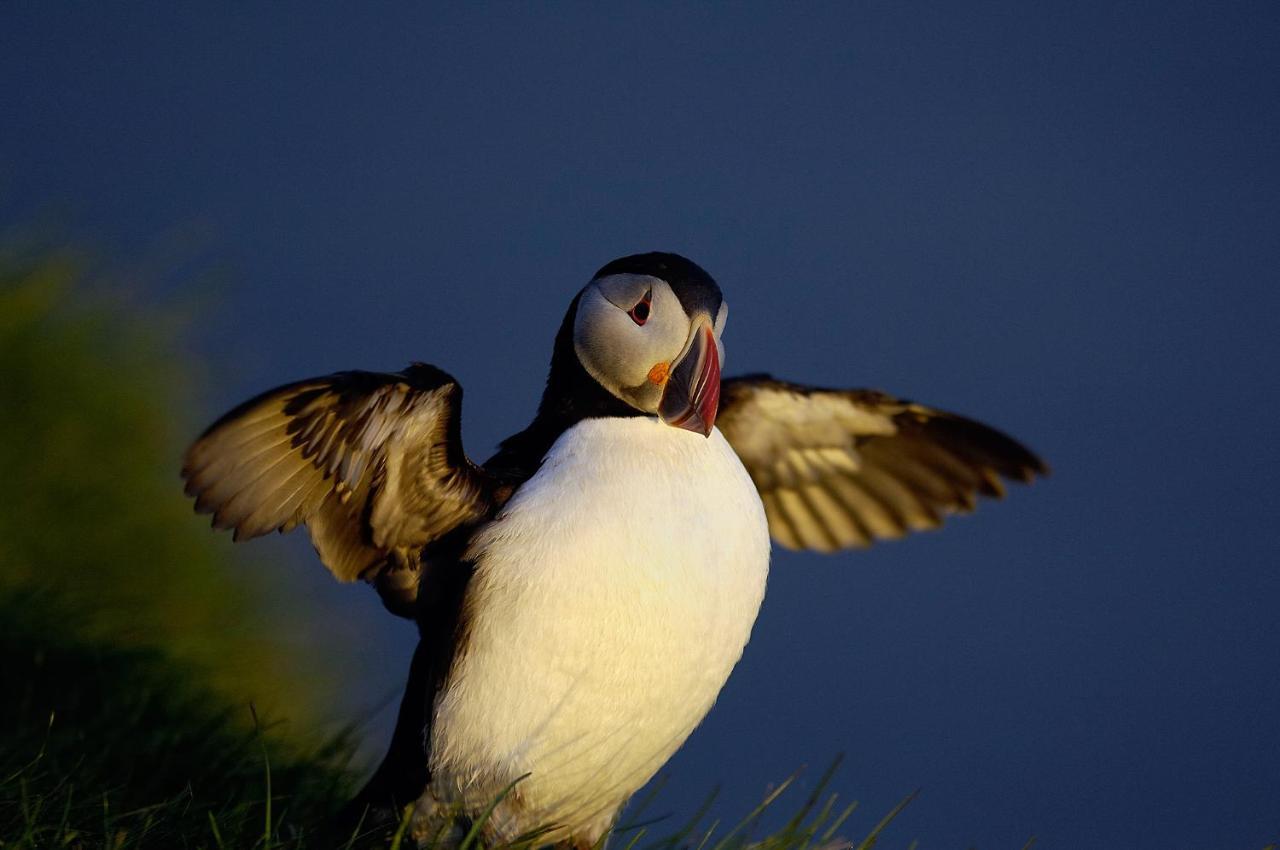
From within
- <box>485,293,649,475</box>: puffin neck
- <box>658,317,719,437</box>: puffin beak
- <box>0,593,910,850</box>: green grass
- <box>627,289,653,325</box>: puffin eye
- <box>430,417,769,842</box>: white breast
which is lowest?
<box>0,593,910,850</box>: green grass

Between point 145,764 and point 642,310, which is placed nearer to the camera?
point 642,310

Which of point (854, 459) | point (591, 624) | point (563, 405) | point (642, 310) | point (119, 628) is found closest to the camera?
point (591, 624)

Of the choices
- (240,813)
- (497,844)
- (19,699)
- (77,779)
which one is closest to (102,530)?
(19,699)

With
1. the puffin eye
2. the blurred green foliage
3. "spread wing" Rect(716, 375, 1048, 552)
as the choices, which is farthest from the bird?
the blurred green foliage

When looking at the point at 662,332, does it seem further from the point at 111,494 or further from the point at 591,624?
the point at 111,494

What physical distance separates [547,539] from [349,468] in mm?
420

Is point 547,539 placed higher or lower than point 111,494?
higher

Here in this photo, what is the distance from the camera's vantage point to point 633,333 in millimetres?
2975

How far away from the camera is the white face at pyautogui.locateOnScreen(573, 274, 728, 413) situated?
9.70 ft

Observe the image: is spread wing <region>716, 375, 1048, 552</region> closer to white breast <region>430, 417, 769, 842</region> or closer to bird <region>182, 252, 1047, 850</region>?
bird <region>182, 252, 1047, 850</region>

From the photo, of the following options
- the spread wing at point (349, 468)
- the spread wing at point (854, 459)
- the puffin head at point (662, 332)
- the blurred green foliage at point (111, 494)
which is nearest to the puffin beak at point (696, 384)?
the puffin head at point (662, 332)

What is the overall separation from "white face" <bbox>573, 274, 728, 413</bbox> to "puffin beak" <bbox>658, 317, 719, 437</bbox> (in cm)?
2

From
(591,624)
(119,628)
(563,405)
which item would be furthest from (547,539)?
(119,628)

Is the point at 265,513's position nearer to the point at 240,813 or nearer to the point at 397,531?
the point at 397,531
